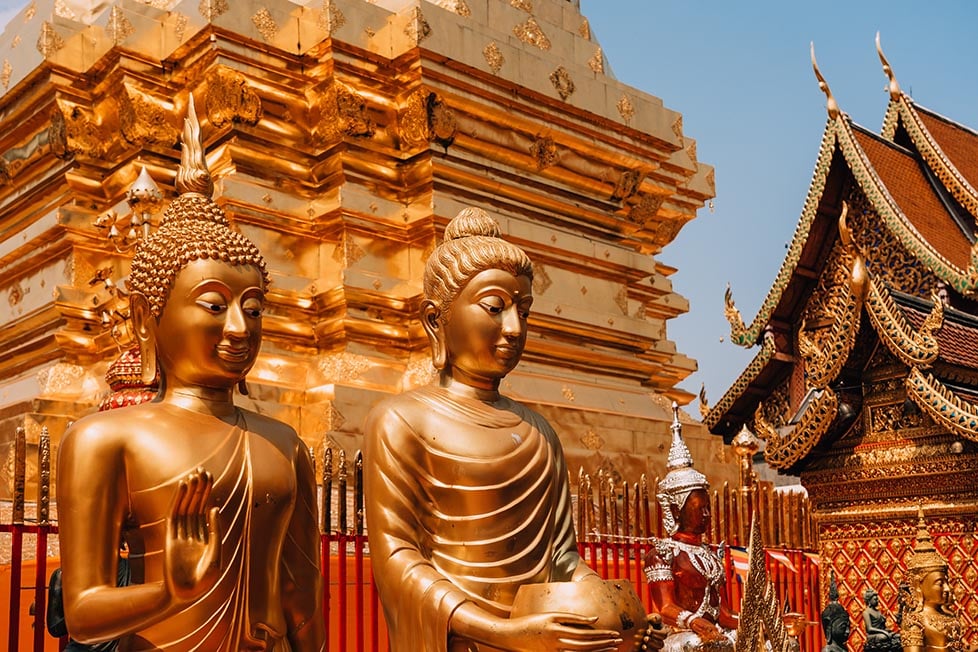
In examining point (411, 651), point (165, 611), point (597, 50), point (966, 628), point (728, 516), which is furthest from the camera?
point (597, 50)

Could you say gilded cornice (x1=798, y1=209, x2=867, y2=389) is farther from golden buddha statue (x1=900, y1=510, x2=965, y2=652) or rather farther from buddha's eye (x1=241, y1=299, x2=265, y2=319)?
buddha's eye (x1=241, y1=299, x2=265, y2=319)

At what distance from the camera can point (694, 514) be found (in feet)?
19.2

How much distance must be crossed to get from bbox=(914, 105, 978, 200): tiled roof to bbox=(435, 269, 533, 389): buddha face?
10060mm

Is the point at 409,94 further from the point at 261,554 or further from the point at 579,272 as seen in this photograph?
the point at 261,554

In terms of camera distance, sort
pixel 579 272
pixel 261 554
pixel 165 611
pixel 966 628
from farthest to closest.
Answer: pixel 579 272
pixel 966 628
pixel 261 554
pixel 165 611

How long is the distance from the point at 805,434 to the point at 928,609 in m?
1.53

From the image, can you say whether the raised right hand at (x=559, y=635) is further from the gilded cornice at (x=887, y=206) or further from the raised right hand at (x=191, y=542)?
the gilded cornice at (x=887, y=206)

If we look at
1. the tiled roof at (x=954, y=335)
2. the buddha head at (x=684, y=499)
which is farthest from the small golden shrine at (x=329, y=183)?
the buddha head at (x=684, y=499)

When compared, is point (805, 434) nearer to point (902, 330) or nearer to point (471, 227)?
point (902, 330)

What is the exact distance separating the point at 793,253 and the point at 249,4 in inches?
183

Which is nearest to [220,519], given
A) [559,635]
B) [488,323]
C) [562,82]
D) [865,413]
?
[559,635]

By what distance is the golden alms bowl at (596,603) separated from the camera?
378cm

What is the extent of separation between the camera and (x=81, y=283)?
31.4 ft

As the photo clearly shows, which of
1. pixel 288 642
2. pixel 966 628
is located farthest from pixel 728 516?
pixel 288 642
